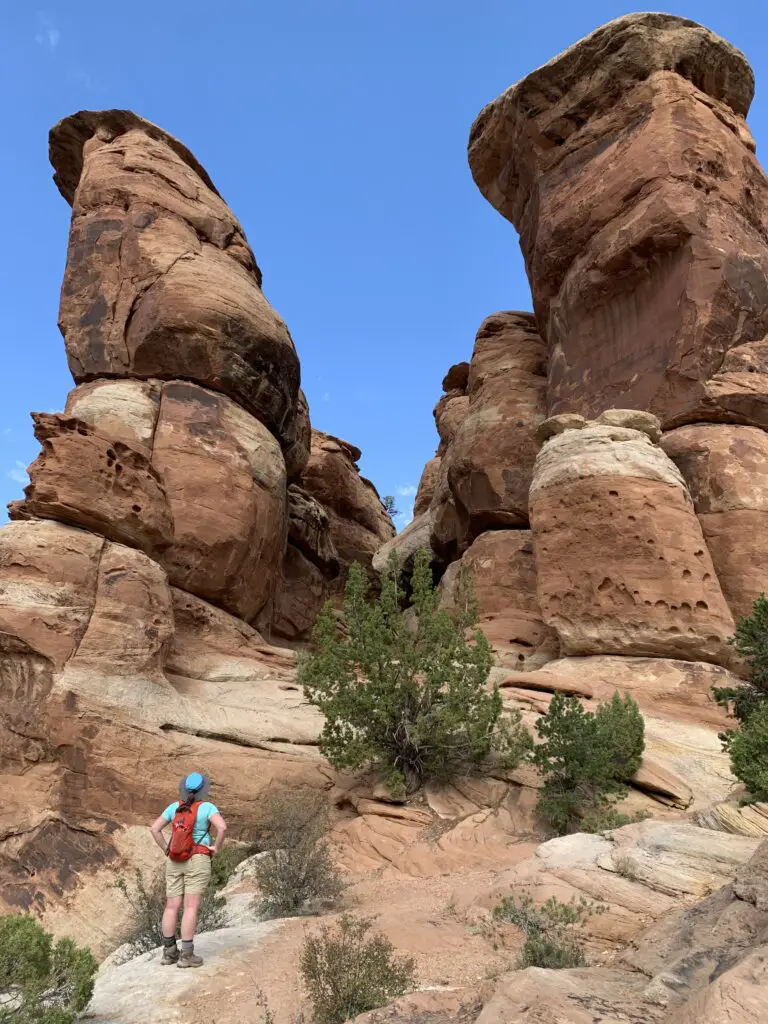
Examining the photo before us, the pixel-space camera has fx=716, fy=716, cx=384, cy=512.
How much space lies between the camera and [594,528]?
15.1 m

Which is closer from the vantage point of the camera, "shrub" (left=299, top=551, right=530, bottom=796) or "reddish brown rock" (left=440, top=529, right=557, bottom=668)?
"shrub" (left=299, top=551, right=530, bottom=796)

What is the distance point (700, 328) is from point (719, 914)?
16.0m

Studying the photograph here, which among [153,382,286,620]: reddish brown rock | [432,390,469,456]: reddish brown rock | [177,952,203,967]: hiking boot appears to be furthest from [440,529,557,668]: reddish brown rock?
[177,952,203,967]: hiking boot

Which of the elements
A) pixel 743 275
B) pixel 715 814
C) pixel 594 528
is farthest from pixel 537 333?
pixel 715 814

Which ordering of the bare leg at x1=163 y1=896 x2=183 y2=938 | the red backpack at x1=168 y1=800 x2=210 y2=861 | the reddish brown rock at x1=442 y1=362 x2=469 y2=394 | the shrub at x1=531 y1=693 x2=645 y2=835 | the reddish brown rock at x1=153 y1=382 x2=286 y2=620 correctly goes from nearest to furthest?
1. the bare leg at x1=163 y1=896 x2=183 y2=938
2. the red backpack at x1=168 y1=800 x2=210 y2=861
3. the shrub at x1=531 y1=693 x2=645 y2=835
4. the reddish brown rock at x1=153 y1=382 x2=286 y2=620
5. the reddish brown rock at x1=442 y1=362 x2=469 y2=394

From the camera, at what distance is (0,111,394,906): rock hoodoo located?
35.1 ft

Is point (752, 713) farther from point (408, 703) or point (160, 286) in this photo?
point (160, 286)

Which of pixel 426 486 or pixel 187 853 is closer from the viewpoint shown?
pixel 187 853

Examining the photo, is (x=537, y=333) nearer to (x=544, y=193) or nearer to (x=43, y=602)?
(x=544, y=193)

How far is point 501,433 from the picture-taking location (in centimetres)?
2195

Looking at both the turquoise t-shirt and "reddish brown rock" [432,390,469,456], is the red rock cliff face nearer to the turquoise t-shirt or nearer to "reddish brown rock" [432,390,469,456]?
"reddish brown rock" [432,390,469,456]

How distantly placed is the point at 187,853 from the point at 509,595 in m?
14.5

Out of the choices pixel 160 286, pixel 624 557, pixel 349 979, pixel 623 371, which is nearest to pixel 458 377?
pixel 623 371

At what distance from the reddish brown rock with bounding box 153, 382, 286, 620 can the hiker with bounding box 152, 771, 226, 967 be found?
10.2 metres
